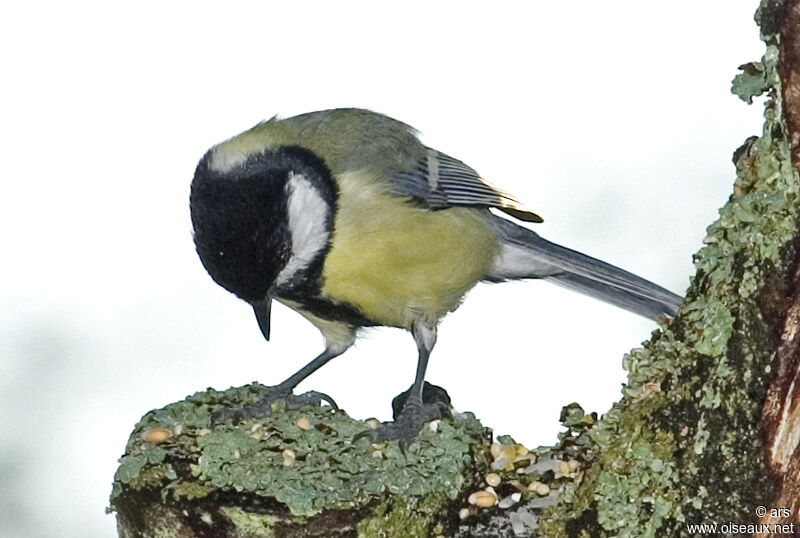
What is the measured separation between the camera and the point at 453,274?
8.18ft

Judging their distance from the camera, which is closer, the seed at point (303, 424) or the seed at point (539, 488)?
the seed at point (539, 488)

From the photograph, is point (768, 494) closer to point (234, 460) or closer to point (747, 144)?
point (747, 144)

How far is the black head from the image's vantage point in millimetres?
2062

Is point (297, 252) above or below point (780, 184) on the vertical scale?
above

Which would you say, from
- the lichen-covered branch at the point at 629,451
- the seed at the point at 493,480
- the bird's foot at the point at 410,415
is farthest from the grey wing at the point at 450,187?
the seed at the point at 493,480

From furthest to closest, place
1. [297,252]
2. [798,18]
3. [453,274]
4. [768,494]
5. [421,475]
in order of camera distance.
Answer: [453,274] < [297,252] < [421,475] < [768,494] < [798,18]

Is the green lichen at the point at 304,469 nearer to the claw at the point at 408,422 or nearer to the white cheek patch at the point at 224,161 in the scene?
the claw at the point at 408,422

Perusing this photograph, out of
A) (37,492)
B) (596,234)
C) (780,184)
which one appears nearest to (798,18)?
(780,184)

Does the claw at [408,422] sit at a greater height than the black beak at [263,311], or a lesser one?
lesser

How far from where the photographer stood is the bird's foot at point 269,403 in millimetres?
1932

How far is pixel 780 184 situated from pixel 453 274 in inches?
45.0

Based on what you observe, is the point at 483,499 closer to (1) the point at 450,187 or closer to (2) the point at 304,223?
(2) the point at 304,223

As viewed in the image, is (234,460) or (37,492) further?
(37,492)

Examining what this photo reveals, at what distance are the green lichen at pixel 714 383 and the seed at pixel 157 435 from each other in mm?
703
